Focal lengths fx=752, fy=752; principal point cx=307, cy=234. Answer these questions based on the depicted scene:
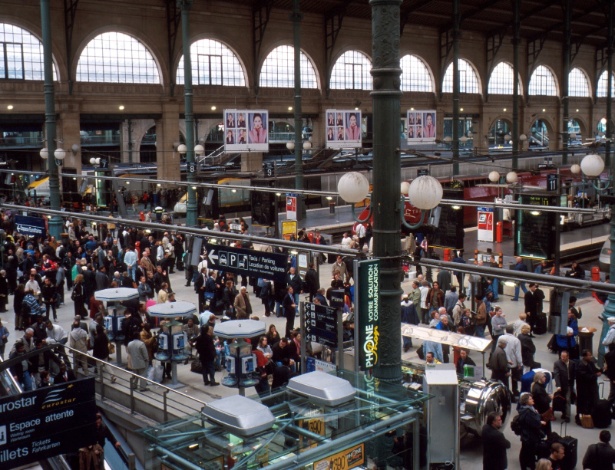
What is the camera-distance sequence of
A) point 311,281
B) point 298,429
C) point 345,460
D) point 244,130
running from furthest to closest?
point 244,130 → point 311,281 → point 298,429 → point 345,460

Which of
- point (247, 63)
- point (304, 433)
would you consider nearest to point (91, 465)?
point (304, 433)

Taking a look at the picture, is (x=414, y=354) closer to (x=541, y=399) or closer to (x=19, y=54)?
(x=541, y=399)

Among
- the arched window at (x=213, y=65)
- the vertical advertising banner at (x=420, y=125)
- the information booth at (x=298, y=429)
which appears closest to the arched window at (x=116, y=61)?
the arched window at (x=213, y=65)

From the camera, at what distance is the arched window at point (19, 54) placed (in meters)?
38.6

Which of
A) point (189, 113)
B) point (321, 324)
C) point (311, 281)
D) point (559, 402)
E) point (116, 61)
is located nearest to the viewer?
point (559, 402)

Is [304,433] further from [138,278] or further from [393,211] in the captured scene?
[138,278]

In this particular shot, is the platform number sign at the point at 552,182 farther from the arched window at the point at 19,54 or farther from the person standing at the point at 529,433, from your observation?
the arched window at the point at 19,54

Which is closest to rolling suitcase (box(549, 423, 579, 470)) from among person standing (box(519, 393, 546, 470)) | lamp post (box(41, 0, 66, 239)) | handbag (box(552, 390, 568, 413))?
person standing (box(519, 393, 546, 470))

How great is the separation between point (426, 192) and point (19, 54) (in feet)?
120

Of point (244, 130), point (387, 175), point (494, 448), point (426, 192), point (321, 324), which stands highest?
point (244, 130)

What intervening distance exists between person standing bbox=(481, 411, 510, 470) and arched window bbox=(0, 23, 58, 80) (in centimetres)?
3484

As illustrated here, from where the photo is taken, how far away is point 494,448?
10797mm

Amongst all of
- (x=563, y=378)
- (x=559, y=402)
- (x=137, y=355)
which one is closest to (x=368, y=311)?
(x=559, y=402)

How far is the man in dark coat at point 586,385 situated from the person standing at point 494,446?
9.02 feet
